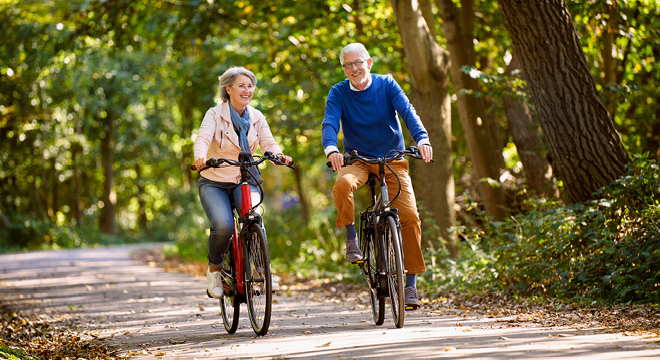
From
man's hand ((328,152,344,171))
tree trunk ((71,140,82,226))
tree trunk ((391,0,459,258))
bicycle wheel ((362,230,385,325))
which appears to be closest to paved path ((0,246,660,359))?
bicycle wheel ((362,230,385,325))

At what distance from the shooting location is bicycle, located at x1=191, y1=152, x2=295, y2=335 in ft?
17.0

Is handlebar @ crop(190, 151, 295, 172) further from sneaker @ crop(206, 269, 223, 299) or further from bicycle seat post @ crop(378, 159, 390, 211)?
sneaker @ crop(206, 269, 223, 299)

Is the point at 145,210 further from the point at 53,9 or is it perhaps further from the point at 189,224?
the point at 53,9

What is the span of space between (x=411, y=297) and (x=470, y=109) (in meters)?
5.31

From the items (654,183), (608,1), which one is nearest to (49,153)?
(608,1)

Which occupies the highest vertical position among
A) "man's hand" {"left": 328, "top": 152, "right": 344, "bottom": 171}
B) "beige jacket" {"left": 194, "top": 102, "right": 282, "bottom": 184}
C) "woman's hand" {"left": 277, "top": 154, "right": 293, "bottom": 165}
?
"beige jacket" {"left": 194, "top": 102, "right": 282, "bottom": 184}

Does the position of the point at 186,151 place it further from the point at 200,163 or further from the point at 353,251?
the point at 200,163

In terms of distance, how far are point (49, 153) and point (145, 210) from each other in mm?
15458

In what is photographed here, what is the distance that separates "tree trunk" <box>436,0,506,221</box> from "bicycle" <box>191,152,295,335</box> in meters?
5.47

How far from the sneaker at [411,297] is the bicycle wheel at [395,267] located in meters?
0.13

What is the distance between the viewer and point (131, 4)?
42.3 ft

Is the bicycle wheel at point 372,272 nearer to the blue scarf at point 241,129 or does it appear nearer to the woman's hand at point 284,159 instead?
the woman's hand at point 284,159

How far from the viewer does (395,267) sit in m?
5.26

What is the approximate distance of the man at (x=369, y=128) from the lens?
5543mm
